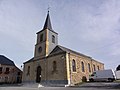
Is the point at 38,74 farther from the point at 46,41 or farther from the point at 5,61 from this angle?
the point at 5,61

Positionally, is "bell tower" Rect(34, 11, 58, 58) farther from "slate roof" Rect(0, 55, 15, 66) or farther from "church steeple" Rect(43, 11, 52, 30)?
"slate roof" Rect(0, 55, 15, 66)

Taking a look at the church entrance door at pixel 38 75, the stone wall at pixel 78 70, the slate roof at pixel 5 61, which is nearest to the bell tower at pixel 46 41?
the church entrance door at pixel 38 75

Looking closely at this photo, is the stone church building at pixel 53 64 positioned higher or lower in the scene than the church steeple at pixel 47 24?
lower

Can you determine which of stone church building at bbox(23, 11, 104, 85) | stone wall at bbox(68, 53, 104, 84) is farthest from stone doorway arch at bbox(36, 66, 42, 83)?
stone wall at bbox(68, 53, 104, 84)

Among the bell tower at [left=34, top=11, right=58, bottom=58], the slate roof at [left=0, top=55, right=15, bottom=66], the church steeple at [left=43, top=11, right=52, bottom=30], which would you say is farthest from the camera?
the slate roof at [left=0, top=55, right=15, bottom=66]

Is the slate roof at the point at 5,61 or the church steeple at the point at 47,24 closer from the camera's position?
the church steeple at the point at 47,24

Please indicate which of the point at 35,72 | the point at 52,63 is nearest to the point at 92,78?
the point at 52,63

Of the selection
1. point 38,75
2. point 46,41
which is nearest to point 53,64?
point 38,75

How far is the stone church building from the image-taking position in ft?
78.3

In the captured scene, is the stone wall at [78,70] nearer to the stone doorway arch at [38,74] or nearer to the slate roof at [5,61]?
the stone doorway arch at [38,74]

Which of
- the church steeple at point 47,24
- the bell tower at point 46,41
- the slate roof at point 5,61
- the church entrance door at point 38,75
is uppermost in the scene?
the church steeple at point 47,24

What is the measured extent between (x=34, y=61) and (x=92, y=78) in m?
12.6

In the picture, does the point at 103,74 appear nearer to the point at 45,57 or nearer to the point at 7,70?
the point at 45,57

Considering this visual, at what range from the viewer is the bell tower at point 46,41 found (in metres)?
28.8
